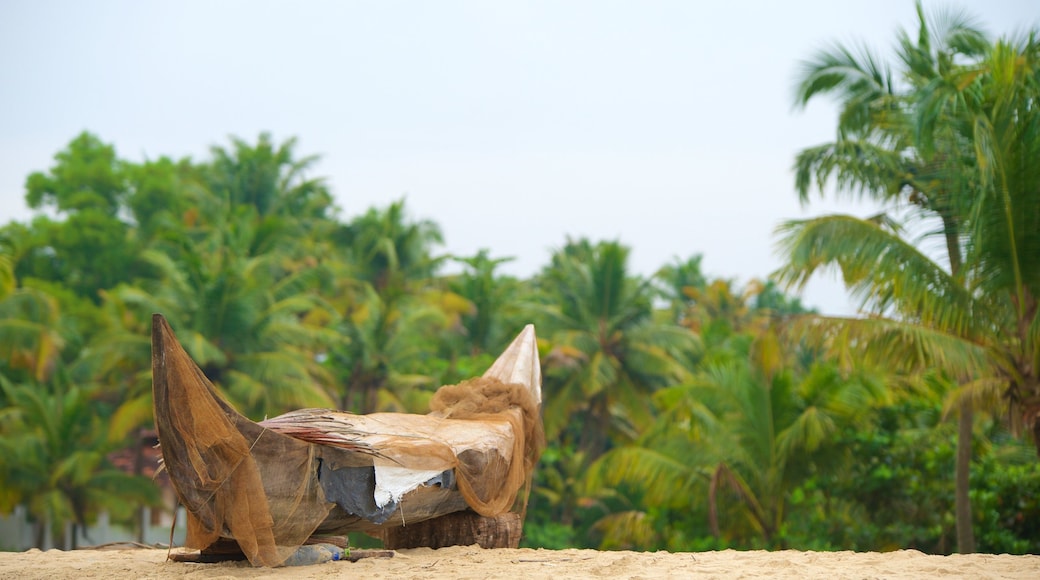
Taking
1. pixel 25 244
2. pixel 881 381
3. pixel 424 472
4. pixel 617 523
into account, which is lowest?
pixel 617 523

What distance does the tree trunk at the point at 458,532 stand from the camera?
26.1ft

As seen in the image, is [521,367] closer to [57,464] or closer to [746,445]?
[746,445]

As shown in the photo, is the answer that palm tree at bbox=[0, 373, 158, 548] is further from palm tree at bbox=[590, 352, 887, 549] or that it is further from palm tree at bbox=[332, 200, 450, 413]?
palm tree at bbox=[590, 352, 887, 549]

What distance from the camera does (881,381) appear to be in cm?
1600

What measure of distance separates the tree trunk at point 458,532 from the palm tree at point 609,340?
1532 centimetres

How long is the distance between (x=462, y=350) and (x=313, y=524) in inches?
770

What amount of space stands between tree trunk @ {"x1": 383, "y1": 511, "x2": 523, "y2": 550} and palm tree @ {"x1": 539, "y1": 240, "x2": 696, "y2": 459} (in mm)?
15317

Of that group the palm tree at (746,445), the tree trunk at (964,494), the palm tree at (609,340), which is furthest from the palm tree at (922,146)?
the palm tree at (609,340)

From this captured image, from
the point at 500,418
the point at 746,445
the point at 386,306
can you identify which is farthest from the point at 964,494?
the point at 386,306

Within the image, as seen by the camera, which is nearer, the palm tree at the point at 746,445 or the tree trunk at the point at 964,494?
the tree trunk at the point at 964,494

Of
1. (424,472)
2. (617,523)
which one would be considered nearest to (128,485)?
(617,523)

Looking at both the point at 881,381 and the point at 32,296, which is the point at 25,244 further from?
the point at 881,381

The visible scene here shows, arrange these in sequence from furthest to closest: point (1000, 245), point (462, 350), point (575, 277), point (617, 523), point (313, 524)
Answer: point (462, 350) → point (575, 277) → point (617, 523) → point (1000, 245) → point (313, 524)

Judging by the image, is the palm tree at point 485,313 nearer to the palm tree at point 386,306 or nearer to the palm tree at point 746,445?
the palm tree at point 386,306
